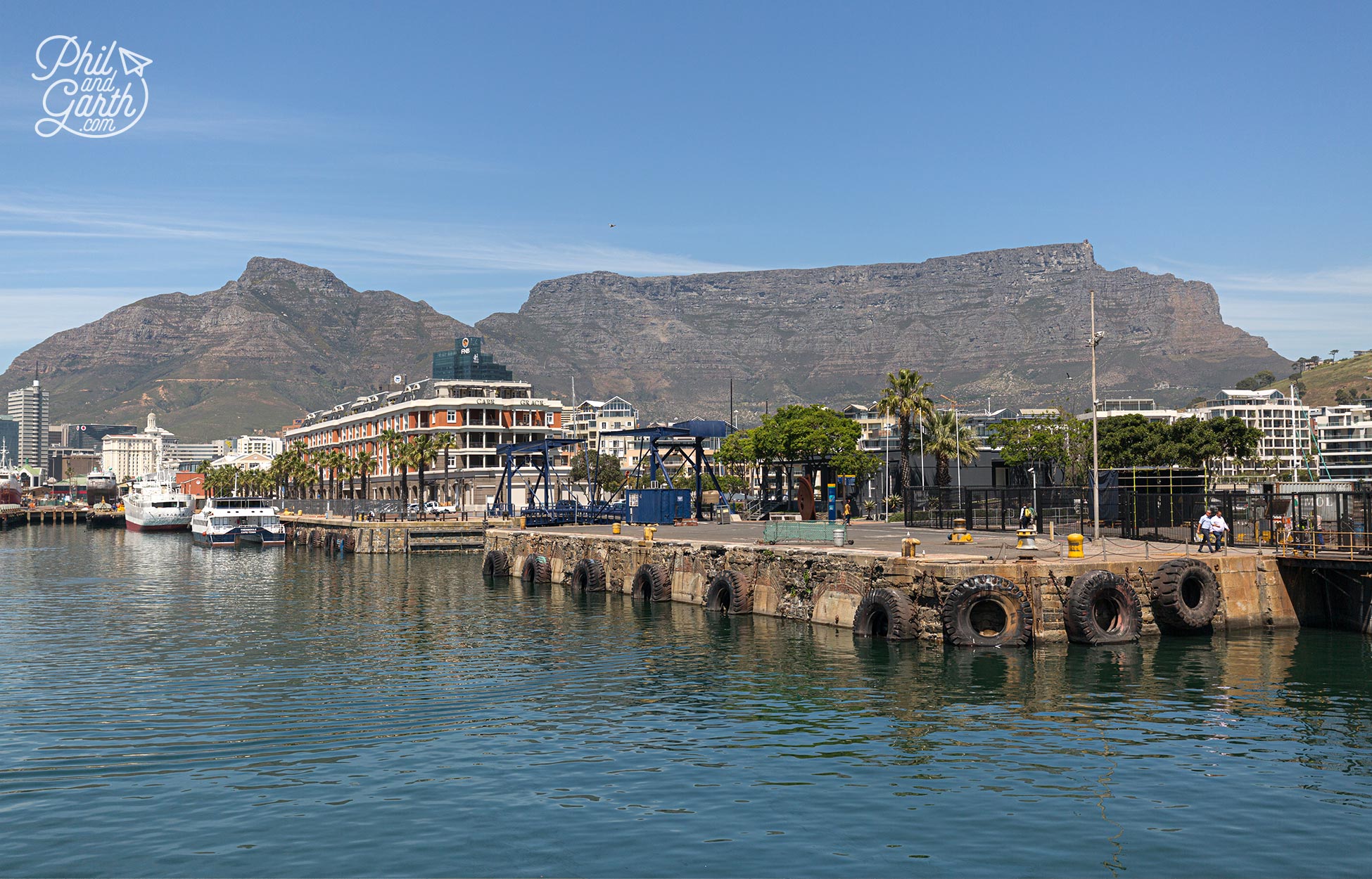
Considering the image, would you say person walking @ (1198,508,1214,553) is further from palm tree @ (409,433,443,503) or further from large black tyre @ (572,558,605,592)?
palm tree @ (409,433,443,503)

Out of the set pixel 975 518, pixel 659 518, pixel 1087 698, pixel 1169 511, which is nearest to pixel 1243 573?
pixel 1169 511

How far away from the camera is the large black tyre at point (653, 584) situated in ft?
168

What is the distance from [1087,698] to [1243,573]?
14.6 m

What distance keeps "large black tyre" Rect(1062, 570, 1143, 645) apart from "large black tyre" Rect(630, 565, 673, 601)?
853 inches

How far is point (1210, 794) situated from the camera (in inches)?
747

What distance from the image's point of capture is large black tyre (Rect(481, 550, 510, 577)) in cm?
7075

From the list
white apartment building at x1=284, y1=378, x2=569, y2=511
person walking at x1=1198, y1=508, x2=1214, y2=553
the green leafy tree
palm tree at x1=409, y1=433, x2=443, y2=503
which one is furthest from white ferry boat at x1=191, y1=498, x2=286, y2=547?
person walking at x1=1198, y1=508, x2=1214, y2=553

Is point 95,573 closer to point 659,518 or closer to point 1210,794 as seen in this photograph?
point 659,518

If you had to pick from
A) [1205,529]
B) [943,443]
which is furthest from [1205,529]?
[943,443]

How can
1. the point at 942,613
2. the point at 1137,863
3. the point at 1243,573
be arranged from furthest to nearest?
the point at 1243,573 < the point at 942,613 < the point at 1137,863

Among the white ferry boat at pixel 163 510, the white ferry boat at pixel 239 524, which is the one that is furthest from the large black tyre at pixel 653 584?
the white ferry boat at pixel 163 510

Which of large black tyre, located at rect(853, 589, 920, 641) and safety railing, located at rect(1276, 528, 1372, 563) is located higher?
safety railing, located at rect(1276, 528, 1372, 563)

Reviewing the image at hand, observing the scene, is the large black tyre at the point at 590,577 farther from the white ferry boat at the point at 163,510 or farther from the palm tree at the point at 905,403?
the white ferry boat at the point at 163,510

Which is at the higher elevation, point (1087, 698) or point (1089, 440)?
point (1089, 440)
